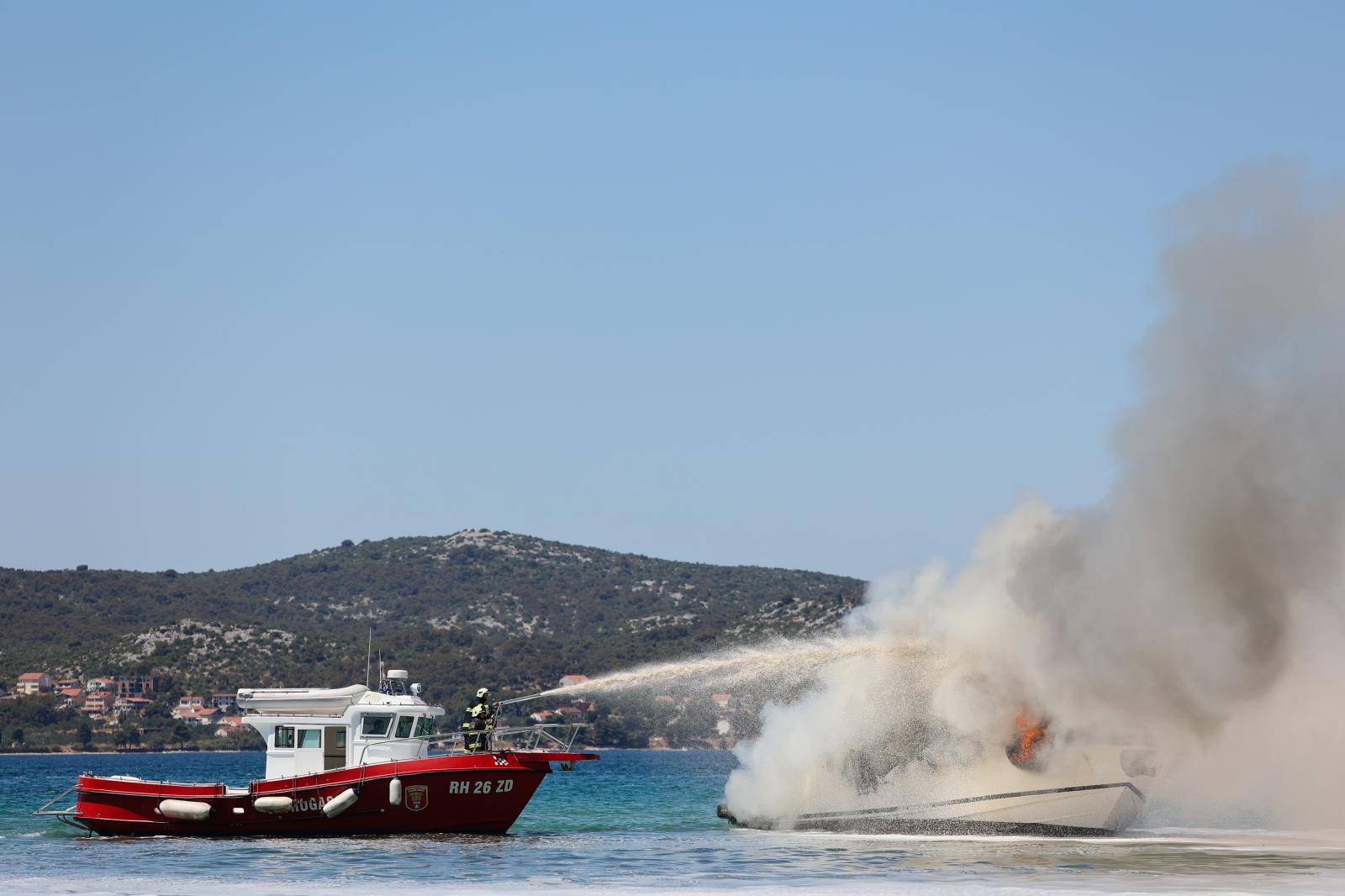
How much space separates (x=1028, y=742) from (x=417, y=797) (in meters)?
17.4

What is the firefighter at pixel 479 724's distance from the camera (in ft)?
151

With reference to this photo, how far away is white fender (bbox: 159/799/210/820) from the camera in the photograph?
1813 inches

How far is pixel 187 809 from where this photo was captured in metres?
46.1

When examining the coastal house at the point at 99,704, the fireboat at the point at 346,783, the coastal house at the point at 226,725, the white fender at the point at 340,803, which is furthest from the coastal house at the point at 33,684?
the white fender at the point at 340,803

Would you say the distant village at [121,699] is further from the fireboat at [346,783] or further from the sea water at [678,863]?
the sea water at [678,863]

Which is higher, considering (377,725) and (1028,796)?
(377,725)

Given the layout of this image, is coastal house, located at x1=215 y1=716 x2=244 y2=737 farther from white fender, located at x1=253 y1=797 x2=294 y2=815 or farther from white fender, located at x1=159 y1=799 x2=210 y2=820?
white fender, located at x1=253 y1=797 x2=294 y2=815

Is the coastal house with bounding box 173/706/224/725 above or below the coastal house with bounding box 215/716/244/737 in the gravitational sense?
above

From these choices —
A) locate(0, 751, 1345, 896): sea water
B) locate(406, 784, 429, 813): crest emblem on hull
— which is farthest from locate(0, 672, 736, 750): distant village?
locate(0, 751, 1345, 896): sea water

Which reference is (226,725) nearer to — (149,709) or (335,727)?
(149,709)

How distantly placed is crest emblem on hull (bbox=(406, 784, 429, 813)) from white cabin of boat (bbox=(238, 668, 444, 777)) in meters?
2.28

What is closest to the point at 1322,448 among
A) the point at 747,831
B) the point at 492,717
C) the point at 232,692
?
the point at 747,831

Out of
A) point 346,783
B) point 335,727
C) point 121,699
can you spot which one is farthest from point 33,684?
point 346,783

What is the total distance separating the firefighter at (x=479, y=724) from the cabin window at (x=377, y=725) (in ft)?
7.75
